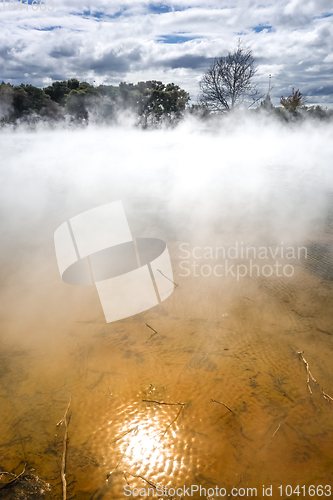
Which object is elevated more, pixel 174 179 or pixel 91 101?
pixel 91 101

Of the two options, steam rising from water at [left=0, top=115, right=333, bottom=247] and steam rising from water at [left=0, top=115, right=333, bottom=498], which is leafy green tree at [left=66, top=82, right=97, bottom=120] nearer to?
steam rising from water at [left=0, top=115, right=333, bottom=247]

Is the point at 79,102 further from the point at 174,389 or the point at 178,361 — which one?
the point at 174,389

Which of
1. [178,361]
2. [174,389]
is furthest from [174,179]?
[174,389]

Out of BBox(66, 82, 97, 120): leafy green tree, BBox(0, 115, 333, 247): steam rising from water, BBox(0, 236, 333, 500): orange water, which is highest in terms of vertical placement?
BBox(66, 82, 97, 120): leafy green tree

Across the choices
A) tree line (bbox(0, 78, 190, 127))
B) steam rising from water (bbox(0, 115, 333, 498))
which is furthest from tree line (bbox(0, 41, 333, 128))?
steam rising from water (bbox(0, 115, 333, 498))

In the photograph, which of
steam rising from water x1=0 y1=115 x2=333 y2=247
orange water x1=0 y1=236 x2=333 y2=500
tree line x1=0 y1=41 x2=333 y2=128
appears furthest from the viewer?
tree line x1=0 y1=41 x2=333 y2=128

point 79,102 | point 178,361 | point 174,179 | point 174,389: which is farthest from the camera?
point 79,102

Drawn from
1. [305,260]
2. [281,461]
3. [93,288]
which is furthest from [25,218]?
[281,461]

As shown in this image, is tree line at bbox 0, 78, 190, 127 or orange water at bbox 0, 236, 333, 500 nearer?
orange water at bbox 0, 236, 333, 500

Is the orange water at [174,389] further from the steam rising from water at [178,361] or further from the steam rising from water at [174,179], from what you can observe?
the steam rising from water at [174,179]

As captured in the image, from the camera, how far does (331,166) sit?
9.23 metres

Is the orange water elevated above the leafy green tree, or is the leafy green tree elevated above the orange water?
the leafy green tree

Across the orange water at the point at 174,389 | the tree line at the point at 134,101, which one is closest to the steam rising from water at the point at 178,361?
the orange water at the point at 174,389

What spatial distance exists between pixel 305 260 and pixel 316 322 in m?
1.46
